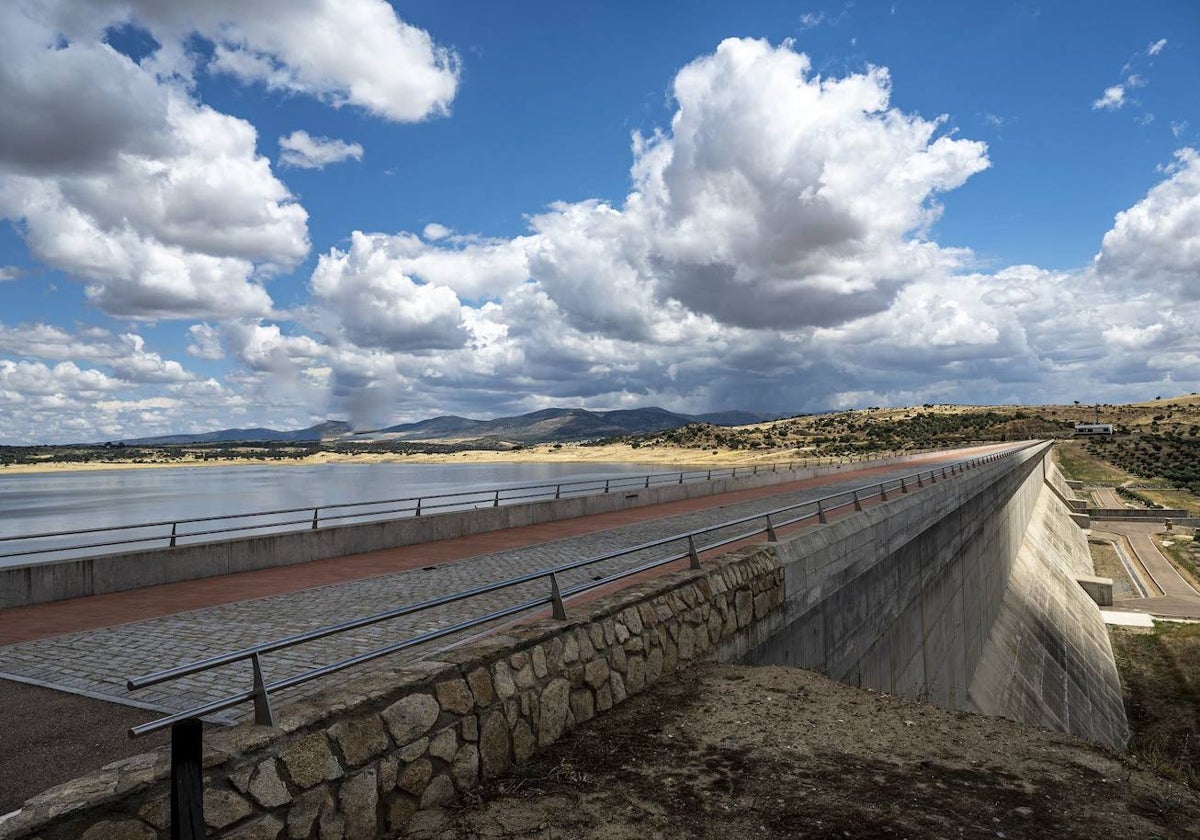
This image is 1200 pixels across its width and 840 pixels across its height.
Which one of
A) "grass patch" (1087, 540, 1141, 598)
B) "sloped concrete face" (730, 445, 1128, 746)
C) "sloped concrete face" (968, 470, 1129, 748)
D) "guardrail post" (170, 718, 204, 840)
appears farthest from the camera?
"grass patch" (1087, 540, 1141, 598)

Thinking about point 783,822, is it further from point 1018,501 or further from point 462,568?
point 1018,501

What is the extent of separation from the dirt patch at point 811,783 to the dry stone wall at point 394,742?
26 cm

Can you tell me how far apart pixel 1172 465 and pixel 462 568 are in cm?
13897

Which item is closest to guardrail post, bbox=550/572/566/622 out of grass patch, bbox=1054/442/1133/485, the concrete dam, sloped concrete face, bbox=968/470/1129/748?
the concrete dam

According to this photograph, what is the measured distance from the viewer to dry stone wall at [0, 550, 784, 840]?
147 inches

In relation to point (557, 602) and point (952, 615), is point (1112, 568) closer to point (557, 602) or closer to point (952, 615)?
point (952, 615)

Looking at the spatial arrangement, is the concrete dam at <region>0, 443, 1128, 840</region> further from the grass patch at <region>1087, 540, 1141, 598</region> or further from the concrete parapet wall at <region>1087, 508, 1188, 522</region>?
the concrete parapet wall at <region>1087, 508, 1188, 522</region>

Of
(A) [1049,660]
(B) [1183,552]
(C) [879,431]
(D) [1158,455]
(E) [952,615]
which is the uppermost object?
(C) [879,431]

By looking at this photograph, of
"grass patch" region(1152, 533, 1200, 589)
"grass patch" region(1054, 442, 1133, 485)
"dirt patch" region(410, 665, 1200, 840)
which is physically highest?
"dirt patch" region(410, 665, 1200, 840)

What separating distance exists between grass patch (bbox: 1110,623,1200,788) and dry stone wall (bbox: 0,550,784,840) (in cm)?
2376

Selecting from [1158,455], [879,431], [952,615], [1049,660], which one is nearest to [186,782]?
[952,615]

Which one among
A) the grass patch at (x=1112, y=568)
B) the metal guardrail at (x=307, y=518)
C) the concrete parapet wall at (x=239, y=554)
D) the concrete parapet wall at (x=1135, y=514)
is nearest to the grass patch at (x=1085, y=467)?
the concrete parapet wall at (x=1135, y=514)

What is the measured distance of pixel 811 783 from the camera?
595 cm

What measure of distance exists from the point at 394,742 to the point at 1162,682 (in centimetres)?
4085
